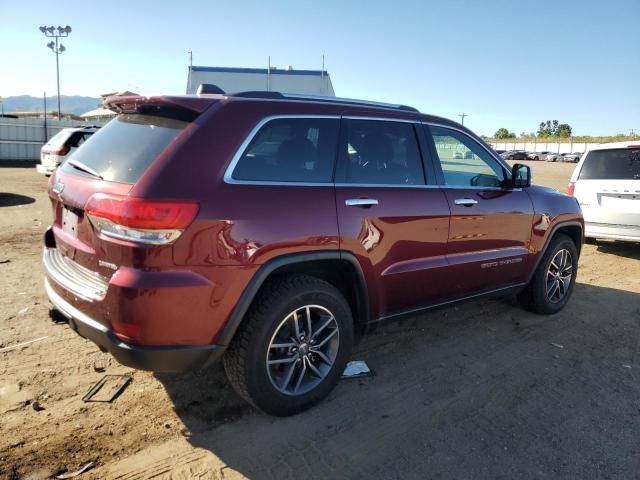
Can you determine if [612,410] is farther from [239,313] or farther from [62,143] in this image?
[62,143]

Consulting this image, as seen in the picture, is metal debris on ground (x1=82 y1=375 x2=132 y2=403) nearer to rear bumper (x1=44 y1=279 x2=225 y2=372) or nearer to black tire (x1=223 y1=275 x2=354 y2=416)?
rear bumper (x1=44 y1=279 x2=225 y2=372)

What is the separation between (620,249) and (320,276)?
749 centimetres

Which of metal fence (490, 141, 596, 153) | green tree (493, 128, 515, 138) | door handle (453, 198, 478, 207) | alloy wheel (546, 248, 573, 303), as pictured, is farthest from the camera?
green tree (493, 128, 515, 138)

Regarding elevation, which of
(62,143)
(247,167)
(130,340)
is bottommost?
(130,340)


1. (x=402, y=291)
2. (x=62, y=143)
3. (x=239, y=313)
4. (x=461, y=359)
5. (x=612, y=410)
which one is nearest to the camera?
(x=239, y=313)

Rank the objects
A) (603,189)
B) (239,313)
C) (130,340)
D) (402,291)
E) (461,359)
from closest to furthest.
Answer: (130,340) < (239,313) < (402,291) < (461,359) < (603,189)

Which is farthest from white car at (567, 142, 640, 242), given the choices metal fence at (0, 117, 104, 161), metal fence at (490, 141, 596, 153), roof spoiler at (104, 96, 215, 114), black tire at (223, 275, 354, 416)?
metal fence at (490, 141, 596, 153)

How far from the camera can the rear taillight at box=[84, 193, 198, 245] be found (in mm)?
2420

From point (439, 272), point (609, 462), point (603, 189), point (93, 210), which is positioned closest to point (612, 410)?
point (609, 462)

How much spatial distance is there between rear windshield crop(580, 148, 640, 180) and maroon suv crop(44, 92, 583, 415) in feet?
15.2

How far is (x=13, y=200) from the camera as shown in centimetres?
1077

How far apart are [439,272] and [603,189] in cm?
513

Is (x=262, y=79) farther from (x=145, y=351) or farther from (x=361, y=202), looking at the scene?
(x=145, y=351)

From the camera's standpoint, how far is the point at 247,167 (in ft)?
9.18
